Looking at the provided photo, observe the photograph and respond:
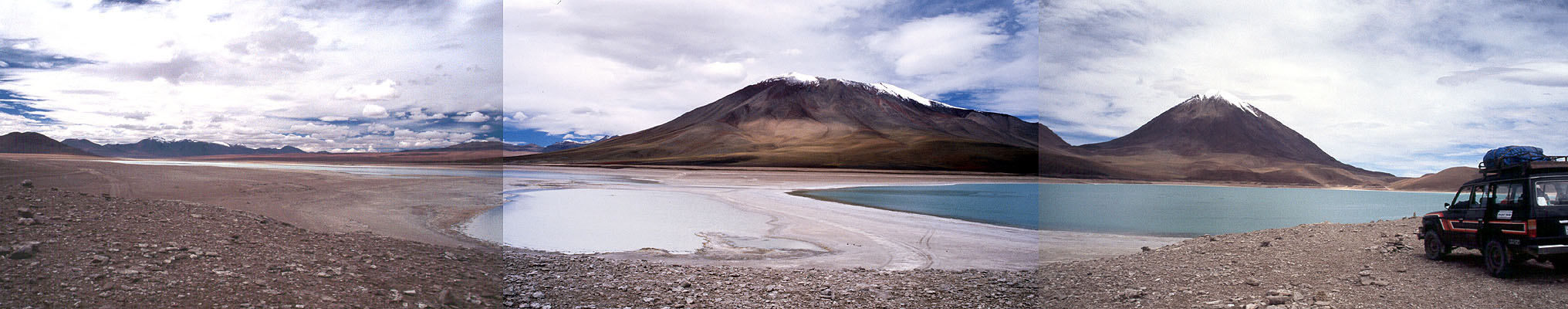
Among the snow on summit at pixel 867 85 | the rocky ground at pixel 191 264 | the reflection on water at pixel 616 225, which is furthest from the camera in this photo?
the snow on summit at pixel 867 85

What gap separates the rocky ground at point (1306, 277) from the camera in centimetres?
516

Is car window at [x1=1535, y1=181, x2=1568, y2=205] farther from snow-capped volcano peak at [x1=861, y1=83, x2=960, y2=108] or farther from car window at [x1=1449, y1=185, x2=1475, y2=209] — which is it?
snow-capped volcano peak at [x1=861, y1=83, x2=960, y2=108]

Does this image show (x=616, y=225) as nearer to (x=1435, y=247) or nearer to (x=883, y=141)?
(x=1435, y=247)

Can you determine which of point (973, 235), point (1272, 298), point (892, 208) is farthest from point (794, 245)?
point (892, 208)

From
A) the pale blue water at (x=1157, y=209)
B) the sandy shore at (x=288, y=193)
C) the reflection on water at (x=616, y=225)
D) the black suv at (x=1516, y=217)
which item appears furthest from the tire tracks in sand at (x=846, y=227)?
the sandy shore at (x=288, y=193)

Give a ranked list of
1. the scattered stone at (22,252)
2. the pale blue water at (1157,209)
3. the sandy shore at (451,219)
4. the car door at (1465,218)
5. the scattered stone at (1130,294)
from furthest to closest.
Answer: the pale blue water at (1157,209)
the sandy shore at (451,219)
the scattered stone at (1130,294)
the car door at (1465,218)
the scattered stone at (22,252)

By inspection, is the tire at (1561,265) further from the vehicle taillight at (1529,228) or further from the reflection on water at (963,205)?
the reflection on water at (963,205)

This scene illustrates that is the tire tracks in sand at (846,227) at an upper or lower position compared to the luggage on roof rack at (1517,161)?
lower

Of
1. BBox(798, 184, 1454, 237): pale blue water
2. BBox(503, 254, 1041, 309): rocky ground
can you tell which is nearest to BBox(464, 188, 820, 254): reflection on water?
BBox(503, 254, 1041, 309): rocky ground

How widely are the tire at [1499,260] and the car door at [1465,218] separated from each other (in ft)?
0.86

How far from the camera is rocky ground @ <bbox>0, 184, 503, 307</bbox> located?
4.11m

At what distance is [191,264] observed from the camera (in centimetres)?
479

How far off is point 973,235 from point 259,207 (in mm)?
13706

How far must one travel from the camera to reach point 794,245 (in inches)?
470
